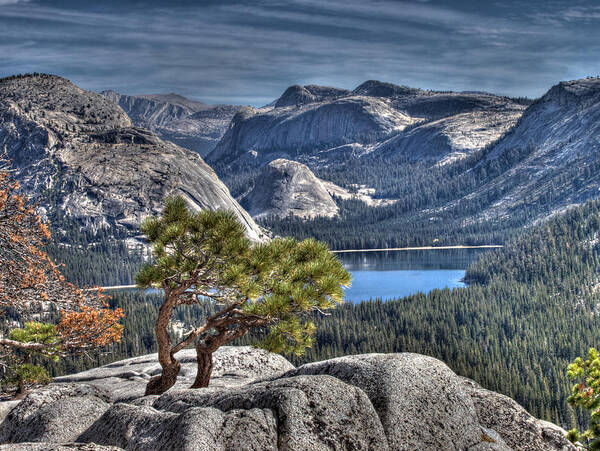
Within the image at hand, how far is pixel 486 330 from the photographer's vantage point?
13938 centimetres

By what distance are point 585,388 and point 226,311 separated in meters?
12.6

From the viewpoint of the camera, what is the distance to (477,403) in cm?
1599

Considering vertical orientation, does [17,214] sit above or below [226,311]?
above

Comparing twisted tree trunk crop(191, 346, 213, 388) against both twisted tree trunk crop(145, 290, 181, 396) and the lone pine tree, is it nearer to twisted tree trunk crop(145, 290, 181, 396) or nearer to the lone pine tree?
the lone pine tree

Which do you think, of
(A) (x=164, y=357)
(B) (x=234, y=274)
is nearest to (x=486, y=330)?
(A) (x=164, y=357)

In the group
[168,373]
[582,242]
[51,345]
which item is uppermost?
[51,345]

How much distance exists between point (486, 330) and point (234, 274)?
131 m

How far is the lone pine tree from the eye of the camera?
62.5 ft

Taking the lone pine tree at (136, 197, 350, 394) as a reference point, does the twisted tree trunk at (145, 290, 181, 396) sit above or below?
below

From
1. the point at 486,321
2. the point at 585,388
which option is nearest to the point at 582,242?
the point at 486,321

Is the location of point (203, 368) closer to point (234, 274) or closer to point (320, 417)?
point (234, 274)

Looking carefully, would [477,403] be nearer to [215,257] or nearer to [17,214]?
[215,257]

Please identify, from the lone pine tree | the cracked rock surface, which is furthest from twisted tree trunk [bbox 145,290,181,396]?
the cracked rock surface

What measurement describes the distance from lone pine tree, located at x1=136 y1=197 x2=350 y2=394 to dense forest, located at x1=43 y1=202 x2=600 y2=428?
83882mm
